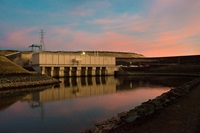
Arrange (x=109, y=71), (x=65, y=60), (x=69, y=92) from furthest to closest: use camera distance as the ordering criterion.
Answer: (x=109, y=71) → (x=65, y=60) → (x=69, y=92)

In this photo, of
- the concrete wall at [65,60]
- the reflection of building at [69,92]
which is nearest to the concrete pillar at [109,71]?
the concrete wall at [65,60]

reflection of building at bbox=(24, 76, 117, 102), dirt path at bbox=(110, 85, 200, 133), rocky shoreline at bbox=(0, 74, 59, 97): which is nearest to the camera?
dirt path at bbox=(110, 85, 200, 133)

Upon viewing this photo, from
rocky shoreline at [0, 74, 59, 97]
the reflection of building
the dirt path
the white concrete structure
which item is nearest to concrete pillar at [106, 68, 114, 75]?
the white concrete structure

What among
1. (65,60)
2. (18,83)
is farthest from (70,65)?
(18,83)

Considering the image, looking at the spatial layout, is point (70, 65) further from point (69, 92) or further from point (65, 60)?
point (69, 92)

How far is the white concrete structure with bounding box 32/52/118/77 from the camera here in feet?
265

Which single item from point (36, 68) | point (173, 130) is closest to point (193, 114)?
point (173, 130)

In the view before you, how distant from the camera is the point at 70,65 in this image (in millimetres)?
89000

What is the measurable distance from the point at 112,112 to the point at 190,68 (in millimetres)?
83517

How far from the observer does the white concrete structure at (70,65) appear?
8062 cm

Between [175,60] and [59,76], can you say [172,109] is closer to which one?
[59,76]

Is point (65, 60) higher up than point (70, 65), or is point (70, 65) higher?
point (65, 60)

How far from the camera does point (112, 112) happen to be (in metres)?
21.3

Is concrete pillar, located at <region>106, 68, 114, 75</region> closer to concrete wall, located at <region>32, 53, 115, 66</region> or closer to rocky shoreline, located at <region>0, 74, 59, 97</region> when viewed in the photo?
concrete wall, located at <region>32, 53, 115, 66</region>
